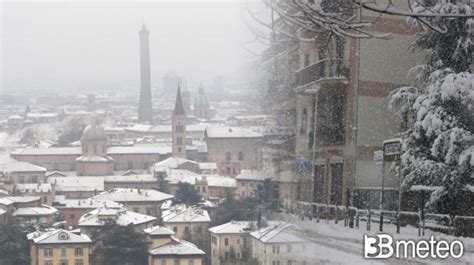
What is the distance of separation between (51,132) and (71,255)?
3.08ft

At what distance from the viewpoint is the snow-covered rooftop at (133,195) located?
3.10m

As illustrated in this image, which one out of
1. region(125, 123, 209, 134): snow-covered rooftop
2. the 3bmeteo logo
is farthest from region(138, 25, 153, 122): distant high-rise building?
the 3bmeteo logo

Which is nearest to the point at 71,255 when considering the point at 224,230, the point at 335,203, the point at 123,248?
the point at 123,248

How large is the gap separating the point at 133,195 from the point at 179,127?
0.45 metres

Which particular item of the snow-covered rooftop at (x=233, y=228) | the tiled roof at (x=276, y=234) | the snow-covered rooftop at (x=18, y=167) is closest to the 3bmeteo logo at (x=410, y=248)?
the tiled roof at (x=276, y=234)

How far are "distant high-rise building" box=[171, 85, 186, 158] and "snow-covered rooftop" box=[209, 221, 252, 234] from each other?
20.4 inches

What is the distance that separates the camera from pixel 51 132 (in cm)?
351

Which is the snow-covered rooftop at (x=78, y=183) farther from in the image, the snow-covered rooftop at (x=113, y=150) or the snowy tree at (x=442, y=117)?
the snowy tree at (x=442, y=117)

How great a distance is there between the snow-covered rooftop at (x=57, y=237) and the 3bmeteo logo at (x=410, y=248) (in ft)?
4.78

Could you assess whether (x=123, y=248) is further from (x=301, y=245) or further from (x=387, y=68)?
(x=387, y=68)

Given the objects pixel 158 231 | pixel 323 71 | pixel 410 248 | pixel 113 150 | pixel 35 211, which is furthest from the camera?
pixel 113 150

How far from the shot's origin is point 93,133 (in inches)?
132

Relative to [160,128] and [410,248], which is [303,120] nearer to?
[410,248]

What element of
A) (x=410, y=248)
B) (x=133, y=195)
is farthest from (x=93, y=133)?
(x=410, y=248)
